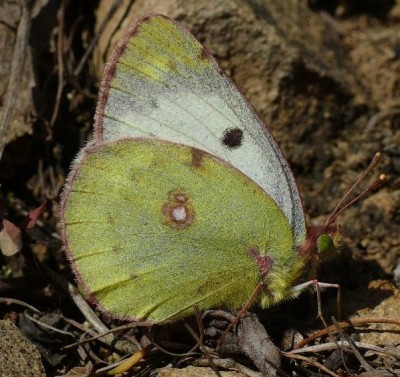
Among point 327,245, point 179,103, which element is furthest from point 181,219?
point 327,245

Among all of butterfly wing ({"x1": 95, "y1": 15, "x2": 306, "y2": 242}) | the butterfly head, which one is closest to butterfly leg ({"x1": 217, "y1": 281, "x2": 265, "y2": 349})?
the butterfly head

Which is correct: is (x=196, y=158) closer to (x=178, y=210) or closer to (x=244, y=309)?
(x=178, y=210)

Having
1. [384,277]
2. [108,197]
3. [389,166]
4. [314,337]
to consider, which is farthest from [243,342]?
[389,166]

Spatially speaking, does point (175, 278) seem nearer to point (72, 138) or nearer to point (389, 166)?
point (72, 138)

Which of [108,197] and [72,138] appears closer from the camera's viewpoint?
[108,197]

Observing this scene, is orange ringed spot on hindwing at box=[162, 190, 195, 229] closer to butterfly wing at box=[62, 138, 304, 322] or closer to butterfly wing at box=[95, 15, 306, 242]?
butterfly wing at box=[62, 138, 304, 322]

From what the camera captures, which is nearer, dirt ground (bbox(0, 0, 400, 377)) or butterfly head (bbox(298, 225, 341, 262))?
butterfly head (bbox(298, 225, 341, 262))

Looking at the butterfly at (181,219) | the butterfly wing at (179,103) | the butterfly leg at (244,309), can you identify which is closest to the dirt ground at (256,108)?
the butterfly leg at (244,309)
